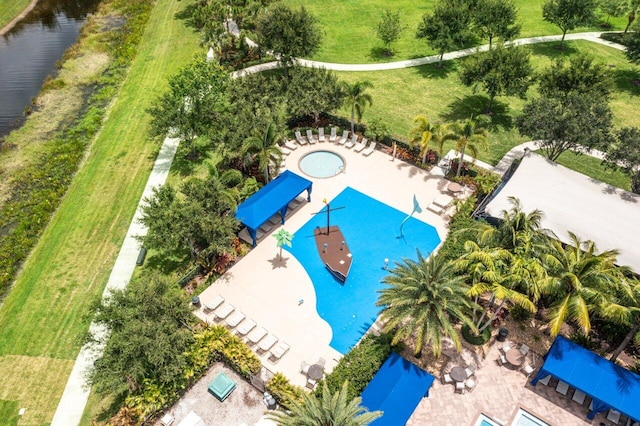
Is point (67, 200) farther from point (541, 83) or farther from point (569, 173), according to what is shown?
point (541, 83)

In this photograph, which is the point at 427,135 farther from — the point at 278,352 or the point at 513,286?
the point at 278,352

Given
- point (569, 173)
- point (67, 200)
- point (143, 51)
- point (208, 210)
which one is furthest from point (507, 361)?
point (143, 51)

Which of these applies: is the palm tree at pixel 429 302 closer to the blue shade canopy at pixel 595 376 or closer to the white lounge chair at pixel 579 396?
the blue shade canopy at pixel 595 376

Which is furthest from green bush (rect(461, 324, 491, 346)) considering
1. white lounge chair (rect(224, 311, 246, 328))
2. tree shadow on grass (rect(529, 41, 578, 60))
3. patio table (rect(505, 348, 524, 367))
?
tree shadow on grass (rect(529, 41, 578, 60))

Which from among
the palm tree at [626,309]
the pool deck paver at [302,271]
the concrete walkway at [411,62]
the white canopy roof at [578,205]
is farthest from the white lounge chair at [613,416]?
the concrete walkway at [411,62]

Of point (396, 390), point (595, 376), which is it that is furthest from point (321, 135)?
point (595, 376)

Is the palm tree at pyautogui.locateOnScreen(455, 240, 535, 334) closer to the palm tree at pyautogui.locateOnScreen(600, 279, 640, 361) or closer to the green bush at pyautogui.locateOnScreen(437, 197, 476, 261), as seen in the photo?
the palm tree at pyautogui.locateOnScreen(600, 279, 640, 361)

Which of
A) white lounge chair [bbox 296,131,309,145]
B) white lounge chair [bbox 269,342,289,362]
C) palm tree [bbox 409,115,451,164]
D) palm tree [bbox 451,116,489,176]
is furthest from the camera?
white lounge chair [bbox 296,131,309,145]
